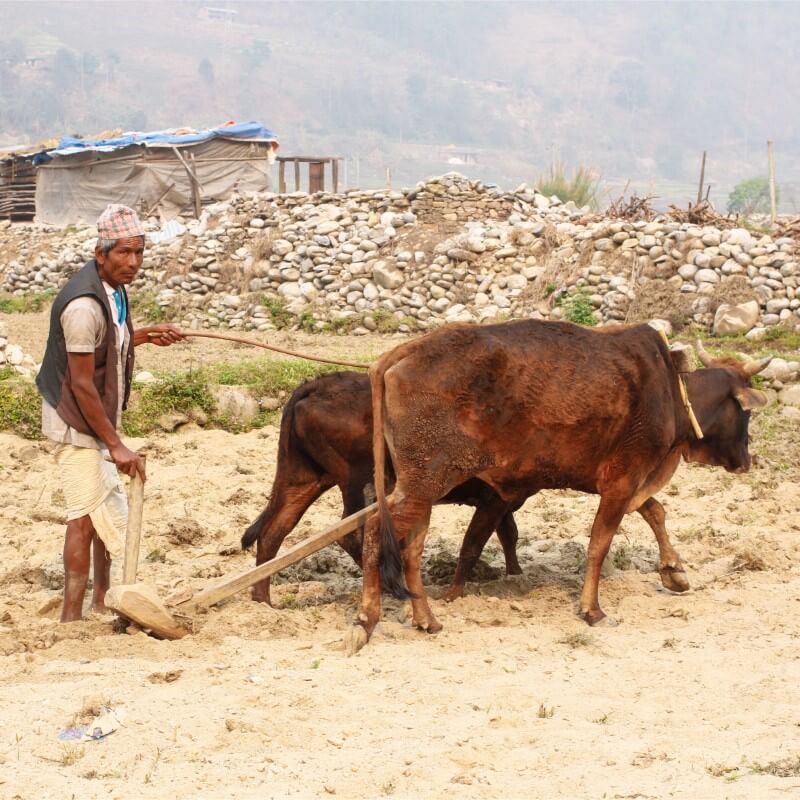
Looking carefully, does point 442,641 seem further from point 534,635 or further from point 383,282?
point 383,282

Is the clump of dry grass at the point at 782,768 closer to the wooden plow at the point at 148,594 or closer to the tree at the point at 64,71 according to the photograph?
the wooden plow at the point at 148,594

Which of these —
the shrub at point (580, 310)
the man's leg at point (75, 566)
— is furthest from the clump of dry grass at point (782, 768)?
the shrub at point (580, 310)

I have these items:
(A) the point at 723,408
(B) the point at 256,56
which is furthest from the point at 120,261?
(B) the point at 256,56

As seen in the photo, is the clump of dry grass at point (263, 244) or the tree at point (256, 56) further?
the tree at point (256, 56)

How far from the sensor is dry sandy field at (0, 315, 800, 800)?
14.3ft

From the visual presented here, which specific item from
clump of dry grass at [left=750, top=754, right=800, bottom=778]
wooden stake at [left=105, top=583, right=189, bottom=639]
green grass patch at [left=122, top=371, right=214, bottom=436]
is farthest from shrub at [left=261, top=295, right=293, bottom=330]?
clump of dry grass at [left=750, top=754, right=800, bottom=778]

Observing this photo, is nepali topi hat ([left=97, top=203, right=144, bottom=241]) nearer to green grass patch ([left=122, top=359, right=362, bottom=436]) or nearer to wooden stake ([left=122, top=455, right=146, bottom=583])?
wooden stake ([left=122, top=455, right=146, bottom=583])

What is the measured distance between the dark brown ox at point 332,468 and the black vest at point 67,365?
134cm

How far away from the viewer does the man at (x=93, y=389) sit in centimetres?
570

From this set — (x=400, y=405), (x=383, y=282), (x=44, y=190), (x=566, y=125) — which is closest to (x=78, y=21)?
(x=566, y=125)

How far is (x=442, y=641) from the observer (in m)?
6.10

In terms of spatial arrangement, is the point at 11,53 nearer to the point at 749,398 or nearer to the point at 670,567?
the point at 749,398

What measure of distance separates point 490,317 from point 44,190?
1939 centimetres

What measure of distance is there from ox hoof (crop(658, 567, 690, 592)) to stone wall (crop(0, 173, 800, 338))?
1065 cm
